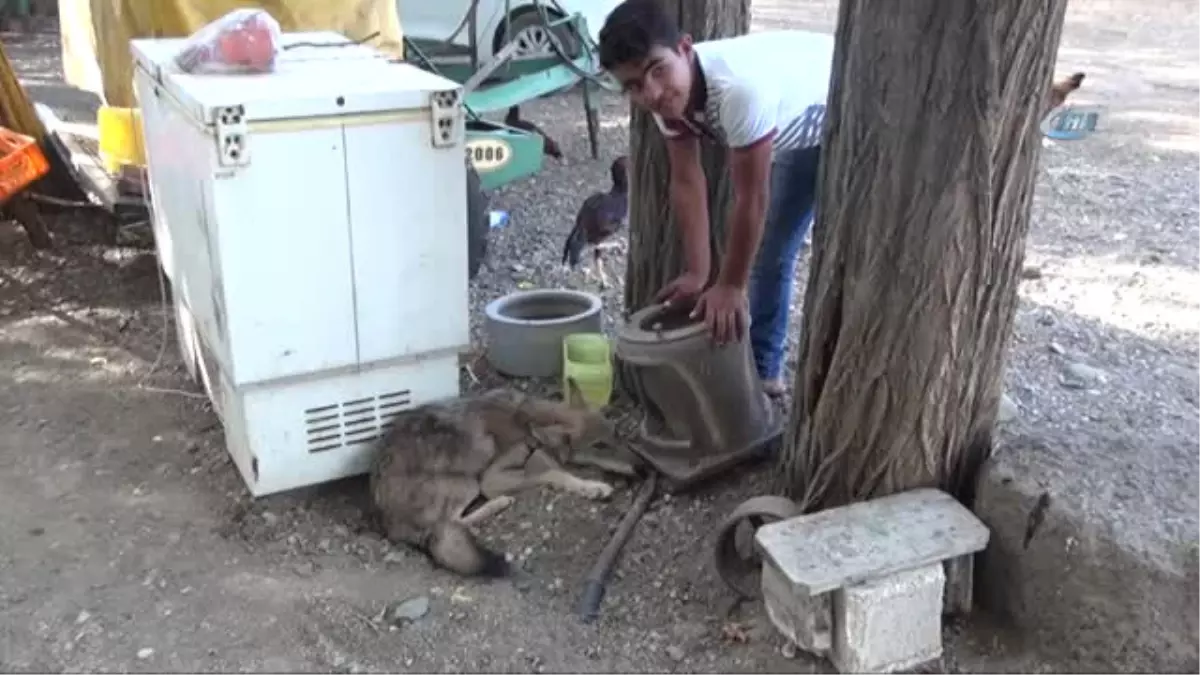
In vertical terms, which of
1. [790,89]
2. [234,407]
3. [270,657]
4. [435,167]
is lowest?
[270,657]

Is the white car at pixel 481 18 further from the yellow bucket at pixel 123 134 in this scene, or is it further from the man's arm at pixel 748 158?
the man's arm at pixel 748 158

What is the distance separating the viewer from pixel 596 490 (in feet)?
11.0

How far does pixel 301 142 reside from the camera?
2965mm

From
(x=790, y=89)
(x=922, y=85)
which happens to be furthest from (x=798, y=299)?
(x=922, y=85)

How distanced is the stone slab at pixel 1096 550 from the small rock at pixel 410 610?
4.11 ft

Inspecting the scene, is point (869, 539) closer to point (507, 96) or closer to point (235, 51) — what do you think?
point (235, 51)

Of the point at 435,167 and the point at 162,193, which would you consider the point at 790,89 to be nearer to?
the point at 435,167

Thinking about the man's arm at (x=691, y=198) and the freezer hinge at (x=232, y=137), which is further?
the man's arm at (x=691, y=198)

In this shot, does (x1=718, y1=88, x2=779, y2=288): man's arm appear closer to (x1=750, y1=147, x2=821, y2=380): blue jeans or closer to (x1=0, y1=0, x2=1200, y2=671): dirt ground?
(x1=750, y1=147, x2=821, y2=380): blue jeans

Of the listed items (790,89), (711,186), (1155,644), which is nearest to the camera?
(1155,644)

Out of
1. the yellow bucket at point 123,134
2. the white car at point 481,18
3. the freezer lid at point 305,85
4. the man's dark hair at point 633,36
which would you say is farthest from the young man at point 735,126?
the white car at point 481,18

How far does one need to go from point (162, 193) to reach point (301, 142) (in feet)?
3.15

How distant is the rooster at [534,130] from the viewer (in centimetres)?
603

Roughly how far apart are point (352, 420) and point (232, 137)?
847 mm
